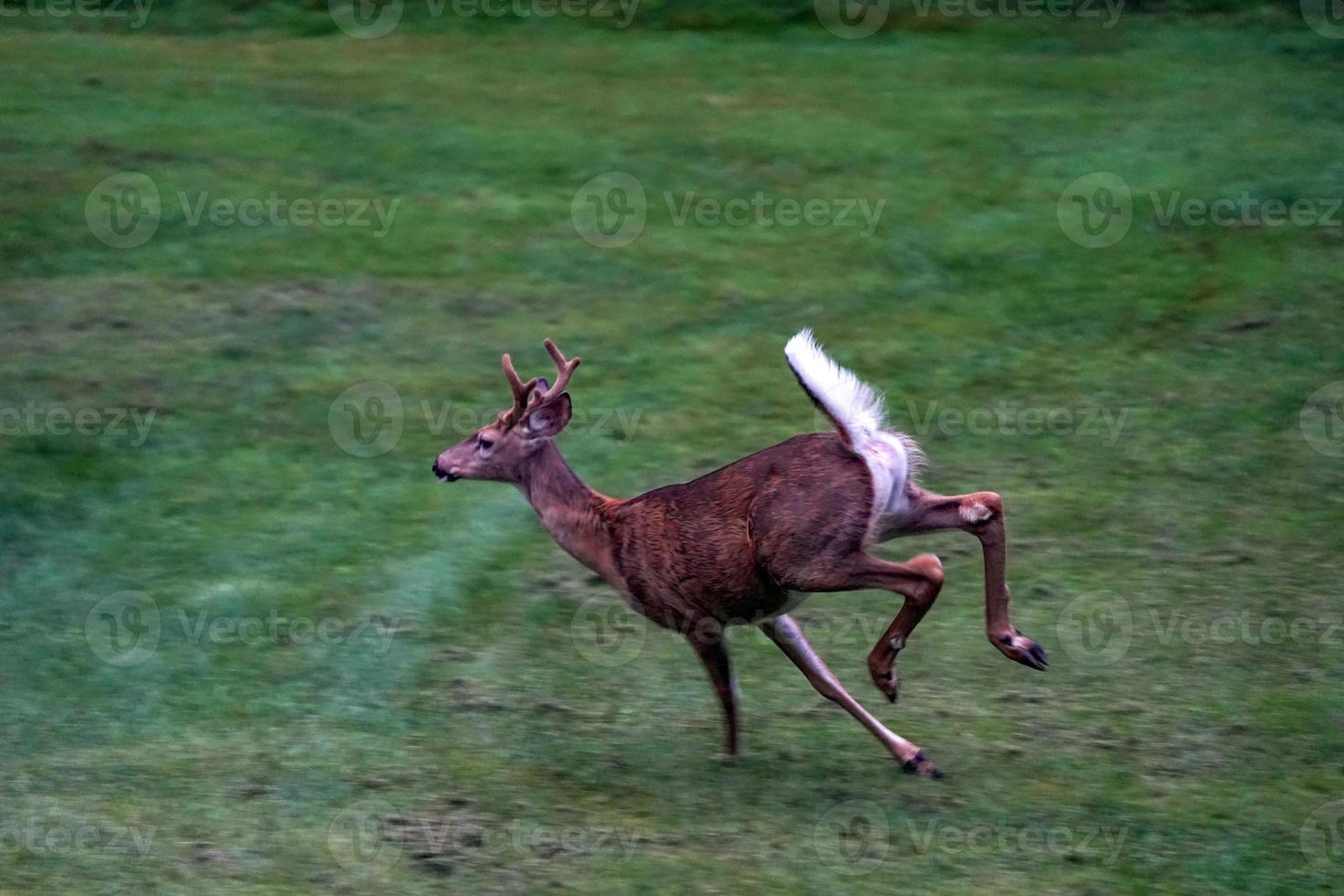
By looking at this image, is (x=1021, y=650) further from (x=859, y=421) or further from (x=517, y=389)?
(x=517, y=389)

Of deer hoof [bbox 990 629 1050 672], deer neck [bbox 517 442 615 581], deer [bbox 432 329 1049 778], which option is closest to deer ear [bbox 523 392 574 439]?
deer neck [bbox 517 442 615 581]

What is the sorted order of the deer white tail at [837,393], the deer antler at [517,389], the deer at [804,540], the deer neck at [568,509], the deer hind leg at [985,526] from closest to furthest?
1. the deer hind leg at [985,526]
2. the deer at [804,540]
3. the deer white tail at [837,393]
4. the deer neck at [568,509]
5. the deer antler at [517,389]

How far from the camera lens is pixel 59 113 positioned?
56.9 feet

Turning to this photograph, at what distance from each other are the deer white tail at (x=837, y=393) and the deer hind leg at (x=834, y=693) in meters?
1.02

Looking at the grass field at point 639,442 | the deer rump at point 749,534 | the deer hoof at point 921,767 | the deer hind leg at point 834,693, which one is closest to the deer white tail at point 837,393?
the deer rump at point 749,534

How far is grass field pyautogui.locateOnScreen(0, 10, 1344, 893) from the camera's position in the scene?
24.3 feet

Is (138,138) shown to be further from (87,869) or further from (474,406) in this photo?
(87,869)

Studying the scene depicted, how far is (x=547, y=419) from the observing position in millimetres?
8555

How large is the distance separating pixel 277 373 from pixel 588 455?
2905mm

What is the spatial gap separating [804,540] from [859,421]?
64 cm

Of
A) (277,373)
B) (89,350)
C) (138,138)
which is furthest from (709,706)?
(138,138)

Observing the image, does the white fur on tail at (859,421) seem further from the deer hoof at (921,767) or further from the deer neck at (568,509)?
the deer neck at (568,509)

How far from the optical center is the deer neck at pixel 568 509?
8.30 metres

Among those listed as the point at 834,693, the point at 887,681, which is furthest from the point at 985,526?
the point at 834,693
